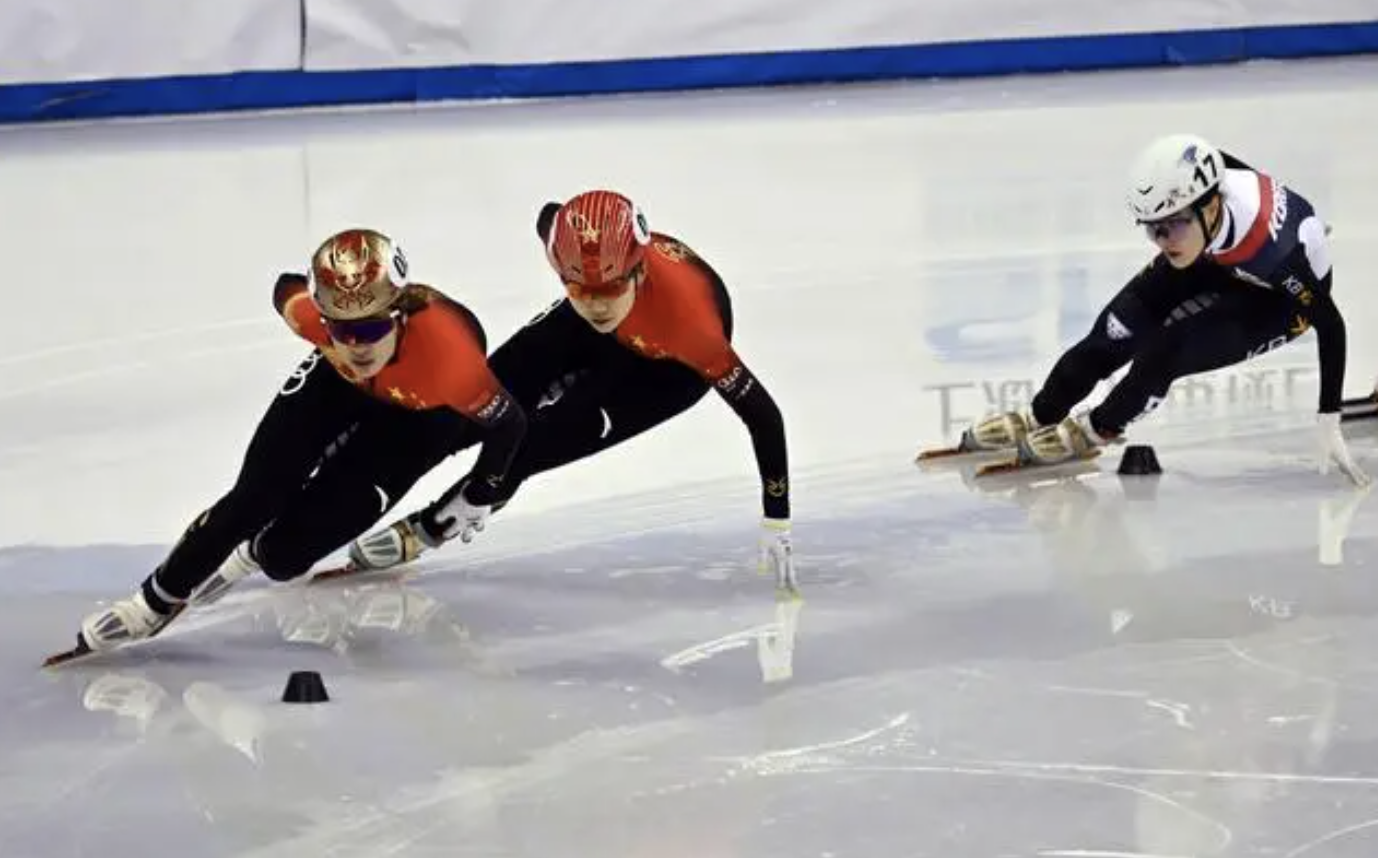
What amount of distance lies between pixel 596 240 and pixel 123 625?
3.65ft

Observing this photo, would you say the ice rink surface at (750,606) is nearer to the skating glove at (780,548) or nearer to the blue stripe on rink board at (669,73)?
the skating glove at (780,548)

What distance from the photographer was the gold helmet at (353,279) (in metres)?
4.18

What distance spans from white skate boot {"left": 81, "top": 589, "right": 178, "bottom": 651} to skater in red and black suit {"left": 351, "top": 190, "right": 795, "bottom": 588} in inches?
27.1

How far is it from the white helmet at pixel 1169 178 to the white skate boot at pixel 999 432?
2.65 ft

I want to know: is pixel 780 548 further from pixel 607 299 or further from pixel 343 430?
pixel 343 430

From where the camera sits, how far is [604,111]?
1359 cm

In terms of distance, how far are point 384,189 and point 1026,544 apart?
5.98 m

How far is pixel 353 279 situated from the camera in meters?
4.18

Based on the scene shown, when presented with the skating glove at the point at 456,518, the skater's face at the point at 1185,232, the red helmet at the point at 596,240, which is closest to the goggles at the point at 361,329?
the red helmet at the point at 596,240

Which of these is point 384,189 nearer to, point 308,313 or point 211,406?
point 211,406

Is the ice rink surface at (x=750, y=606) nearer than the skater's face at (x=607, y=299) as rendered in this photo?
Yes

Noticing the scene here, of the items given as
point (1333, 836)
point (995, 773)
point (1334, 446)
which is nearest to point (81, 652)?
point (995, 773)

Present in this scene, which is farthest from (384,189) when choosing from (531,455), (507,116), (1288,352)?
(531,455)

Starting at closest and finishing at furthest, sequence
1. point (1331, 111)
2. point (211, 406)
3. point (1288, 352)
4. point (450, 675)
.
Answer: point (450, 675) → point (211, 406) → point (1288, 352) → point (1331, 111)
